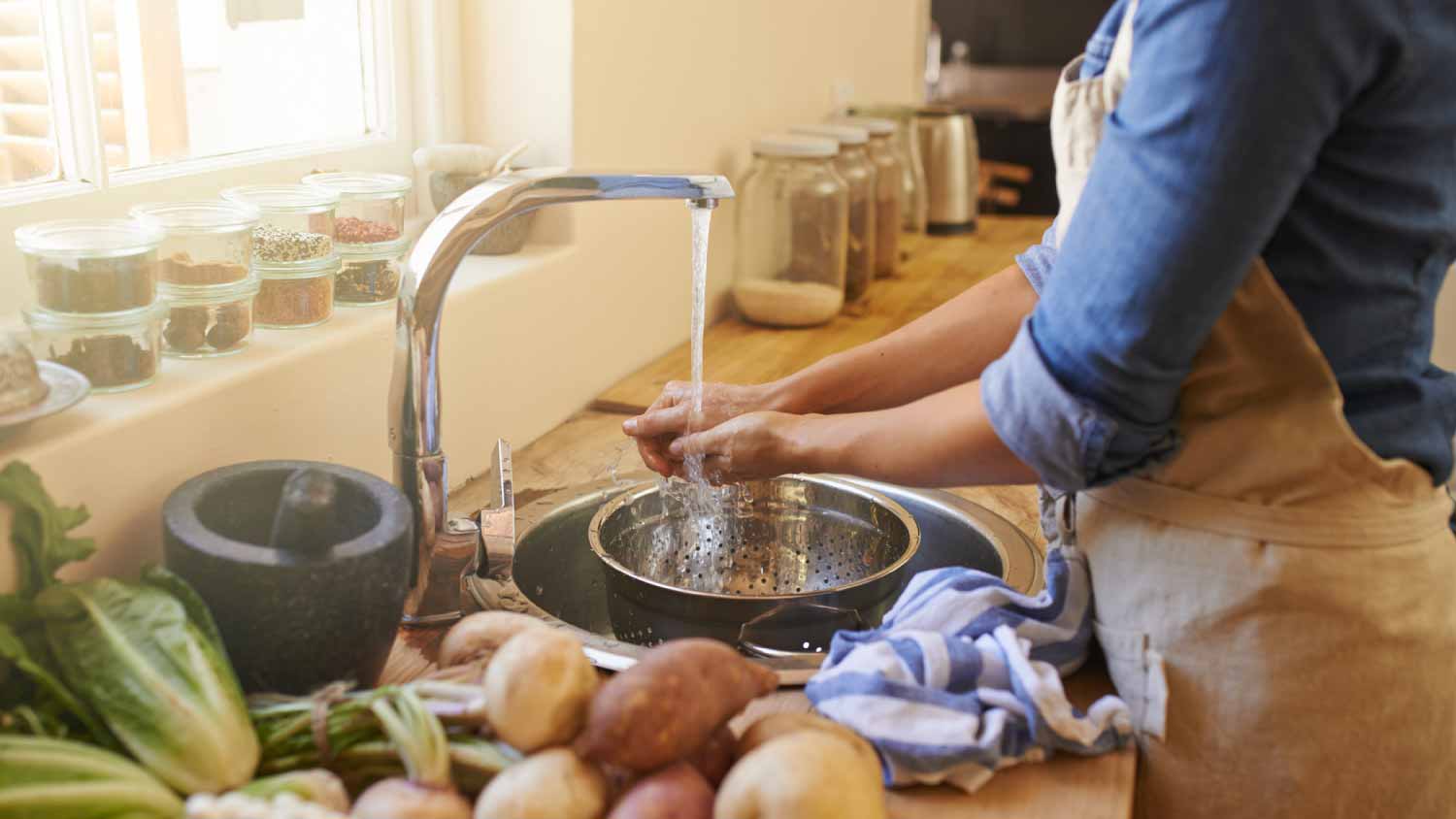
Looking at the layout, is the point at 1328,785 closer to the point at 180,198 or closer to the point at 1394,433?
the point at 1394,433

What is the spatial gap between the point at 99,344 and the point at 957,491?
0.82 meters

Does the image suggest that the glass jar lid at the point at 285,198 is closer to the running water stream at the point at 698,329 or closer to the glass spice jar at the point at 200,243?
the glass spice jar at the point at 200,243

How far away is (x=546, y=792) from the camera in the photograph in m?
0.68

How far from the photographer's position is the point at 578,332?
1609 millimetres

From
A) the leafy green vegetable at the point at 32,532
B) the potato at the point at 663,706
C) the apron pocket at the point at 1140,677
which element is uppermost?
the leafy green vegetable at the point at 32,532

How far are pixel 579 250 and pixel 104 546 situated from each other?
81 centimetres

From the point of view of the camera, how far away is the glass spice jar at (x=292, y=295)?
116 centimetres

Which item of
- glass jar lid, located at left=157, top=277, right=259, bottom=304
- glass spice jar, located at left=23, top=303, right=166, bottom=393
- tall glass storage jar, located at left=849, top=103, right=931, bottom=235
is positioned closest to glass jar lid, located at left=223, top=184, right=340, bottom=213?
glass jar lid, located at left=157, top=277, right=259, bottom=304

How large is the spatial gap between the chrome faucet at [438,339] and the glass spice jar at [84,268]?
0.19 m

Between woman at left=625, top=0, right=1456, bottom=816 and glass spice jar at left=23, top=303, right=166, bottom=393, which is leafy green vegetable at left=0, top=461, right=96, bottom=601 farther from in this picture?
woman at left=625, top=0, right=1456, bottom=816

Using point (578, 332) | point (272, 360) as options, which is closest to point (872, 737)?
point (272, 360)

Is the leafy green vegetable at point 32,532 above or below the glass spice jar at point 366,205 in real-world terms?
below

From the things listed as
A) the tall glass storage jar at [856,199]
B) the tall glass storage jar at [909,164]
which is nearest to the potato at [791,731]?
the tall glass storage jar at [856,199]

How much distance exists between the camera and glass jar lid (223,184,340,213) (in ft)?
3.89
